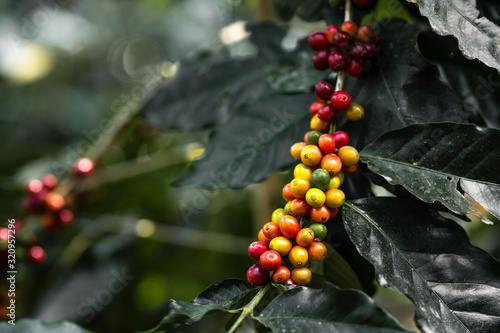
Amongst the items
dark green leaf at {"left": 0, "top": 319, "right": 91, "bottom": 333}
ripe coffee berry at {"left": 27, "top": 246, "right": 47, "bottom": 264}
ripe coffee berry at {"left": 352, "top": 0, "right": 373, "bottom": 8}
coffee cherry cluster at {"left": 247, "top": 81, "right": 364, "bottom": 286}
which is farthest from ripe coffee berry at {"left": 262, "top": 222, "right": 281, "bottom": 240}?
ripe coffee berry at {"left": 27, "top": 246, "right": 47, "bottom": 264}

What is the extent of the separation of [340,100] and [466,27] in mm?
184

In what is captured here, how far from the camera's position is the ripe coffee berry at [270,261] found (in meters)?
0.51

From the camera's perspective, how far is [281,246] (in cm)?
53

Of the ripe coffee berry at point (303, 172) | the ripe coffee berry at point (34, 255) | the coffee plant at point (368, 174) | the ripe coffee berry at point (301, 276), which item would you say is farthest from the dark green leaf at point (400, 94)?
the ripe coffee berry at point (34, 255)

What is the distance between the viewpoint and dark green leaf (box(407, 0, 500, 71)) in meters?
0.55

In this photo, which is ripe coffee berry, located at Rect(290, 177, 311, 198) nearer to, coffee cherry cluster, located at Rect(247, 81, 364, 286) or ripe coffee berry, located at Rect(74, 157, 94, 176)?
coffee cherry cluster, located at Rect(247, 81, 364, 286)

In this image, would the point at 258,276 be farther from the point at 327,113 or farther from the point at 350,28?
the point at 350,28

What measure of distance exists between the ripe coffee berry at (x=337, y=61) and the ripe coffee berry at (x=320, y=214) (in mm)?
237

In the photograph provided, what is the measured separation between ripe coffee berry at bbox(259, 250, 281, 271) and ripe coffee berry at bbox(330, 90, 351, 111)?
0.23 meters

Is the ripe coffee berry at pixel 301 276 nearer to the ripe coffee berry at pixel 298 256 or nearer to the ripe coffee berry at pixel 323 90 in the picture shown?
the ripe coffee berry at pixel 298 256

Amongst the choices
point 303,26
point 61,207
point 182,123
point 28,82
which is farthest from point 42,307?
point 28,82

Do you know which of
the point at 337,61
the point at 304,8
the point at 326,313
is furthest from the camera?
the point at 304,8

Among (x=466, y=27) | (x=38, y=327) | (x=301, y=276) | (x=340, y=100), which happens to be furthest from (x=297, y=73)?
(x=38, y=327)

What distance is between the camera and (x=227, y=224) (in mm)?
1617
